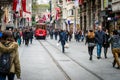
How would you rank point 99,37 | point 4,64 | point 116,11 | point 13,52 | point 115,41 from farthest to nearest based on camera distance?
1. point 116,11
2. point 99,37
3. point 115,41
4. point 13,52
5. point 4,64

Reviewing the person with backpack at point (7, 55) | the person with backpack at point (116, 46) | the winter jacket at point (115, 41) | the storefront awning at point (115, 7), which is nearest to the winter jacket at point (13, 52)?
the person with backpack at point (7, 55)

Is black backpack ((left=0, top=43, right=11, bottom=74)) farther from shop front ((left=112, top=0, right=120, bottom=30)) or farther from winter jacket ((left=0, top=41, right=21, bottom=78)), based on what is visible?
shop front ((left=112, top=0, right=120, bottom=30))

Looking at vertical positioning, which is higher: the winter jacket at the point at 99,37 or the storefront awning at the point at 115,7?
the storefront awning at the point at 115,7

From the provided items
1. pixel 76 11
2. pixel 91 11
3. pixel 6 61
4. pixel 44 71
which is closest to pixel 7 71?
pixel 6 61

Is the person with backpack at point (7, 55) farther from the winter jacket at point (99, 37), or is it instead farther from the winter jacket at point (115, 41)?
the winter jacket at point (99, 37)

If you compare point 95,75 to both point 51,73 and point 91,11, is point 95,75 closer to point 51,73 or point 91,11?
point 51,73

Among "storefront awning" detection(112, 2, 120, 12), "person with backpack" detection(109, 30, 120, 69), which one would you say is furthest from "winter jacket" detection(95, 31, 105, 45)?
"storefront awning" detection(112, 2, 120, 12)

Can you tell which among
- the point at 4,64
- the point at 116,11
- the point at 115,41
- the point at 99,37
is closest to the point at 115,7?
the point at 116,11

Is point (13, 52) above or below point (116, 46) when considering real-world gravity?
above

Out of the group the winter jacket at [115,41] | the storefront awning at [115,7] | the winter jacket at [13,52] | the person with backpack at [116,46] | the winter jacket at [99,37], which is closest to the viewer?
the winter jacket at [13,52]

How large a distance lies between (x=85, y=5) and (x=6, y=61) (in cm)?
6606

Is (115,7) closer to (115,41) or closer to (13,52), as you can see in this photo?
(115,41)

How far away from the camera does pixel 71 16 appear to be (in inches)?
3900

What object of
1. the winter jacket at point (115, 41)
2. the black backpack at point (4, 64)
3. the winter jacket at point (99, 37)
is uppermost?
the black backpack at point (4, 64)
